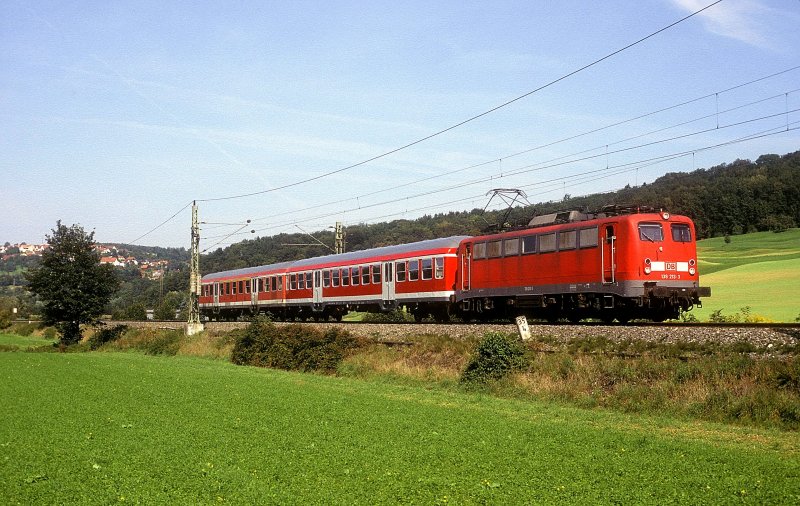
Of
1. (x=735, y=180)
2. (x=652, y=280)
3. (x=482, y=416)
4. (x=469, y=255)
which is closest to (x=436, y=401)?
(x=482, y=416)

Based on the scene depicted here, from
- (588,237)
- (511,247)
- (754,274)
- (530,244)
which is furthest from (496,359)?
(754,274)

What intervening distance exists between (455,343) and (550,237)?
17.9ft

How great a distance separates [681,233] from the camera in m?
27.5

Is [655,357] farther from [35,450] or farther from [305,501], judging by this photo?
[35,450]

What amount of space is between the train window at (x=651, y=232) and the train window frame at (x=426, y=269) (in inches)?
536

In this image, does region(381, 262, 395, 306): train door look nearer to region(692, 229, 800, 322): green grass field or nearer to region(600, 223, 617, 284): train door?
region(692, 229, 800, 322): green grass field

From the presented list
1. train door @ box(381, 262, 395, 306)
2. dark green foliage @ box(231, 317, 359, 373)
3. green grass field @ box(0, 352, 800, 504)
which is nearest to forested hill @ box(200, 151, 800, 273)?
train door @ box(381, 262, 395, 306)

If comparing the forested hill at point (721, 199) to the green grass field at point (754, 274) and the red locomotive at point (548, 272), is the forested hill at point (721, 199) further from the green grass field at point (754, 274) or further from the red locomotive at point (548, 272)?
the red locomotive at point (548, 272)

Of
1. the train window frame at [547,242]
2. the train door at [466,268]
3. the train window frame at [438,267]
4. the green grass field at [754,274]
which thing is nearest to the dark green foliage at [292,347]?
the train door at [466,268]

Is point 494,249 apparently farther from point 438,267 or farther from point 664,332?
point 664,332

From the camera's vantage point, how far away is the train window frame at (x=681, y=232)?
27208mm

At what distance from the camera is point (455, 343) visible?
2817 centimetres

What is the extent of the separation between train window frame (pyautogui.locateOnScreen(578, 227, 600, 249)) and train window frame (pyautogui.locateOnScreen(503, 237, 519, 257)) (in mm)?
3780

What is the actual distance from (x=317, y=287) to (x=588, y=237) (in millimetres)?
25385
